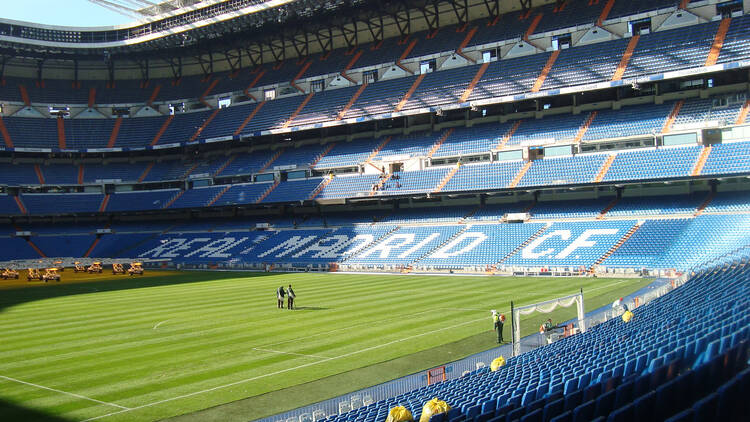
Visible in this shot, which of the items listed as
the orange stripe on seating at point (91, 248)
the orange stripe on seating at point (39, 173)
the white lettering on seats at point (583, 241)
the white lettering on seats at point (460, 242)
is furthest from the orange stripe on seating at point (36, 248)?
the white lettering on seats at point (583, 241)

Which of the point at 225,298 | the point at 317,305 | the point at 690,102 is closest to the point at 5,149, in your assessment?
the point at 225,298

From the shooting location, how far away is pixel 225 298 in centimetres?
3625

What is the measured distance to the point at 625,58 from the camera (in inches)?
2046

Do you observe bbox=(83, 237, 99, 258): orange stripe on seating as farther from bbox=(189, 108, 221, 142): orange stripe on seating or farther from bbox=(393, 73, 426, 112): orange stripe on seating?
bbox=(393, 73, 426, 112): orange stripe on seating

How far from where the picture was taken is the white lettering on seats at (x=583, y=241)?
44.1 m

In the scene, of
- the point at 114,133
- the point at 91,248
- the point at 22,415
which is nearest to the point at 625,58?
the point at 22,415

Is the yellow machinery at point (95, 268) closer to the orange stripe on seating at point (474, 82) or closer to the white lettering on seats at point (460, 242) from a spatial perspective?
the white lettering on seats at point (460, 242)

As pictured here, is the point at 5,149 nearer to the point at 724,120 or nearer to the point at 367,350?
the point at 367,350

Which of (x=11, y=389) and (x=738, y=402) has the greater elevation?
(x=738, y=402)

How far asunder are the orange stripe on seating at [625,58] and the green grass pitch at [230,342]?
69.9 ft

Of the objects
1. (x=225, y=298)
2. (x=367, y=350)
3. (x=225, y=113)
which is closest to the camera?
(x=367, y=350)

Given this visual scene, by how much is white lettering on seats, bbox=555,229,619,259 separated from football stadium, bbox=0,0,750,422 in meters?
0.53

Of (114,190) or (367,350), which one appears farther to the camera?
(114,190)

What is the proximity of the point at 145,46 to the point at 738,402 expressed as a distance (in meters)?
80.7
